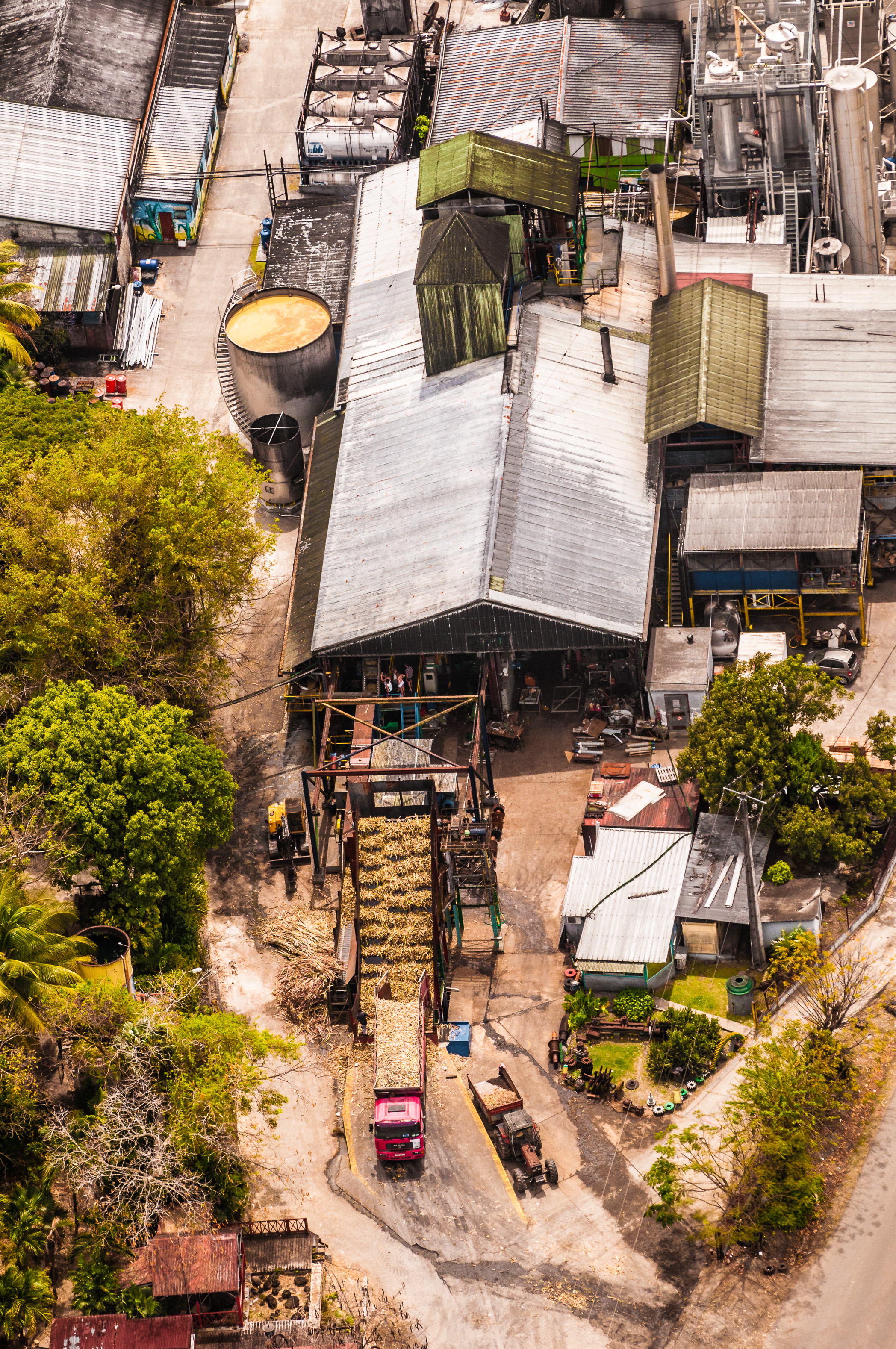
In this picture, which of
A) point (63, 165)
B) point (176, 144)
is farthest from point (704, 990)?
point (176, 144)

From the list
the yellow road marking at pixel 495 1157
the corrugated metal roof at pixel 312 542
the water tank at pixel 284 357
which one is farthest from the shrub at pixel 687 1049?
the water tank at pixel 284 357

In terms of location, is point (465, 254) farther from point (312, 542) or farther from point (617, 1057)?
point (617, 1057)

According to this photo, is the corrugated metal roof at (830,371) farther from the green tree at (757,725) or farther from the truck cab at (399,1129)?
the truck cab at (399,1129)

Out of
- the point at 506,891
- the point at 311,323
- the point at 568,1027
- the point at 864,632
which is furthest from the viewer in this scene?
the point at 311,323

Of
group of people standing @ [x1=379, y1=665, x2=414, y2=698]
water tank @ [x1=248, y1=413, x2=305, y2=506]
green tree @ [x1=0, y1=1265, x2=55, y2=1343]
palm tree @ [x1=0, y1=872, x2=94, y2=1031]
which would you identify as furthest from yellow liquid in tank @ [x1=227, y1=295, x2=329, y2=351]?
green tree @ [x1=0, y1=1265, x2=55, y2=1343]

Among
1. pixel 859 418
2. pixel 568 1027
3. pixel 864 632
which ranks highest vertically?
pixel 859 418

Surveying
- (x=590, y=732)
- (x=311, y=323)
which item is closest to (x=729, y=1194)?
(x=590, y=732)

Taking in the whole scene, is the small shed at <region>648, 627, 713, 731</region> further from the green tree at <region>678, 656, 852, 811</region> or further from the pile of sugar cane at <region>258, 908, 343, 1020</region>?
the pile of sugar cane at <region>258, 908, 343, 1020</region>

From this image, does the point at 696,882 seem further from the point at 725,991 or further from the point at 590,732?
the point at 590,732
